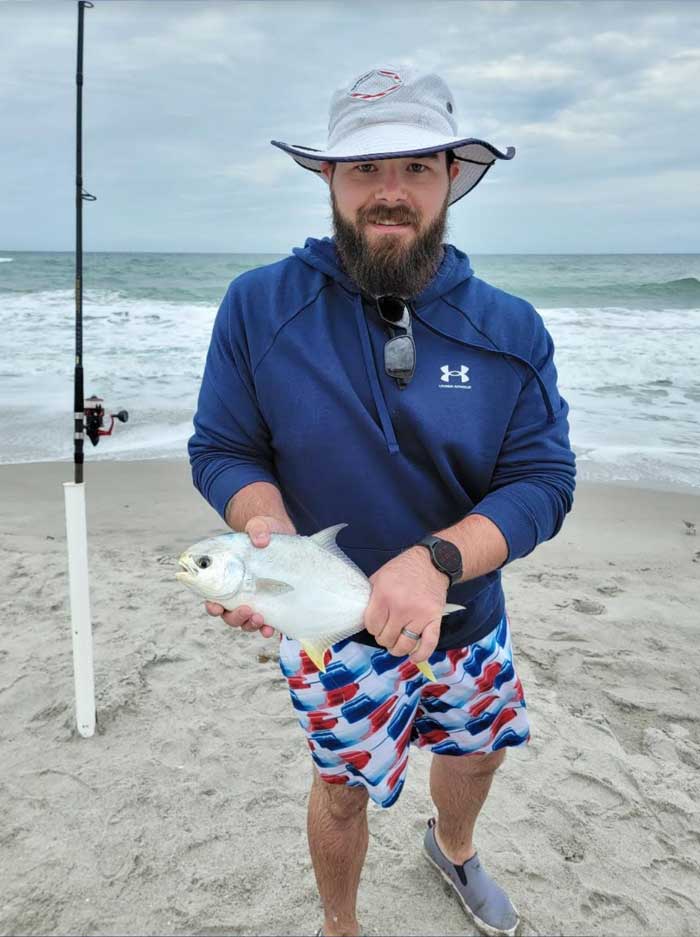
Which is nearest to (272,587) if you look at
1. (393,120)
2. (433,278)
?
(433,278)

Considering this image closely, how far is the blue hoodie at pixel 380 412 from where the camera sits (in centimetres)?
216

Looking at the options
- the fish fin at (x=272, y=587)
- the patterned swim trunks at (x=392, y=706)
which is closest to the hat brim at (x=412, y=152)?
the fish fin at (x=272, y=587)

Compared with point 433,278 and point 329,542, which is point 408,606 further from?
point 433,278

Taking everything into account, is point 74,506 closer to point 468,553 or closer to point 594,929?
point 468,553

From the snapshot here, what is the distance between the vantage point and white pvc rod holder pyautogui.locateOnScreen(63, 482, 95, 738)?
3.36 meters

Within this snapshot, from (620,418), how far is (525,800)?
322 inches


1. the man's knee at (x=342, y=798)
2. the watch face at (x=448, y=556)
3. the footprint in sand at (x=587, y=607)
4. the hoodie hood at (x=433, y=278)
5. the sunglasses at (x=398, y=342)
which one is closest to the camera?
the watch face at (x=448, y=556)

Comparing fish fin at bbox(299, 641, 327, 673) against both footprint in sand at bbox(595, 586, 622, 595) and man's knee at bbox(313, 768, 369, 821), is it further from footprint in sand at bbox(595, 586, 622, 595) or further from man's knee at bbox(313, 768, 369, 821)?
footprint in sand at bbox(595, 586, 622, 595)

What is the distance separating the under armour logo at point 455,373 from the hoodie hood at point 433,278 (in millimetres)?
195

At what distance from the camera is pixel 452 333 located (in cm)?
220

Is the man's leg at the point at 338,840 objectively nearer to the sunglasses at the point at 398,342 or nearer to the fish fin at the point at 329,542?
the fish fin at the point at 329,542

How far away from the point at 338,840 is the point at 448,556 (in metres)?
1.07

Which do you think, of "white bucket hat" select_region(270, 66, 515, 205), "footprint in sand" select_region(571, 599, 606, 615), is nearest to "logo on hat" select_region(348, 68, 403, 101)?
"white bucket hat" select_region(270, 66, 515, 205)

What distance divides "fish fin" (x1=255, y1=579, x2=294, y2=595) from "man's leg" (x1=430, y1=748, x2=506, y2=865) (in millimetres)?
1102
